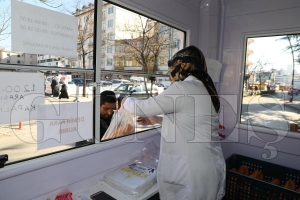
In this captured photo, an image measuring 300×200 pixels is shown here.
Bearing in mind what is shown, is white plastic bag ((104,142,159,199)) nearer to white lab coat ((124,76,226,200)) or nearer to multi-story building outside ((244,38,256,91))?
white lab coat ((124,76,226,200))

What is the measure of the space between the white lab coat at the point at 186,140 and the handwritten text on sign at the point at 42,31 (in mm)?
540

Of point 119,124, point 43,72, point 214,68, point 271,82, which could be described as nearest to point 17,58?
point 43,72

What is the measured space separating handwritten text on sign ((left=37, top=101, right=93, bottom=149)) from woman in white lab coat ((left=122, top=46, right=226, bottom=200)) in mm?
344

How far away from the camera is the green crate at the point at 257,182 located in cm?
157

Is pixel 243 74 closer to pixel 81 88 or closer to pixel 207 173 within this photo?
pixel 207 173

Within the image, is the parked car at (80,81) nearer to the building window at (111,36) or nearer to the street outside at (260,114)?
the street outside at (260,114)

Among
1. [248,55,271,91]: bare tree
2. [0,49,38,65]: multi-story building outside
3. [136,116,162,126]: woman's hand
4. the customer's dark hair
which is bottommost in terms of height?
[136,116,162,126]: woman's hand

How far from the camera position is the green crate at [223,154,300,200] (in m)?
1.57

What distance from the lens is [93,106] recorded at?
144cm

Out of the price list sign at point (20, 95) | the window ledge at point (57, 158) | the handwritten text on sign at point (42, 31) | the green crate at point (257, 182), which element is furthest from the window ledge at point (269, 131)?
the price list sign at point (20, 95)

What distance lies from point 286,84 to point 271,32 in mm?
573

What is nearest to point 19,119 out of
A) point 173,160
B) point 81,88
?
point 81,88

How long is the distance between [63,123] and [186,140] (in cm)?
79

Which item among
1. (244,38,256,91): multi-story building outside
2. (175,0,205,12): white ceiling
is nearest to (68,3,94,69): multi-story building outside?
(175,0,205,12): white ceiling
